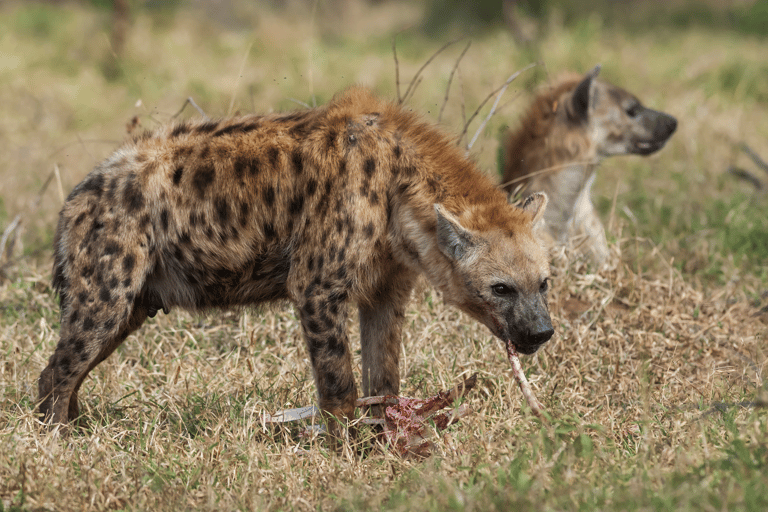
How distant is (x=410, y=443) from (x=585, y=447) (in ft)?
2.23

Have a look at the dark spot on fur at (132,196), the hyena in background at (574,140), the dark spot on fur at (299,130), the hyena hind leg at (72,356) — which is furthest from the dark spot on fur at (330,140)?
the hyena in background at (574,140)

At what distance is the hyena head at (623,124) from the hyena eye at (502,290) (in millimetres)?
2674

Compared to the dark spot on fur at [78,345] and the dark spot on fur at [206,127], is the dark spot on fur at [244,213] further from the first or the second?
the dark spot on fur at [78,345]

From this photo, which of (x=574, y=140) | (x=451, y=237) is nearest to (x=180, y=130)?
(x=451, y=237)

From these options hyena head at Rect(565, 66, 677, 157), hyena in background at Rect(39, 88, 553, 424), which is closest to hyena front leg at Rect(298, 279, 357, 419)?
hyena in background at Rect(39, 88, 553, 424)

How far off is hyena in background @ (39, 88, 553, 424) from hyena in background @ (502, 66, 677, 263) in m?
1.89

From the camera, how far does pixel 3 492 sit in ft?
8.89

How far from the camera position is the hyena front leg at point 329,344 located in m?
3.09

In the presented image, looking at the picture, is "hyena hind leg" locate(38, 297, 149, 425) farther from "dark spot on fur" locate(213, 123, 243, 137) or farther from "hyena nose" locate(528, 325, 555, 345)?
"hyena nose" locate(528, 325, 555, 345)

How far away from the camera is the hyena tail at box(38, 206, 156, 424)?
3.13 meters

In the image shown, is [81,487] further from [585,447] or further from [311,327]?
[585,447]

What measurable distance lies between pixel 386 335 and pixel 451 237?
563mm

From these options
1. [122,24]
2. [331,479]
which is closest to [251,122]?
[331,479]

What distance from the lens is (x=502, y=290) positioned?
9.88 ft
